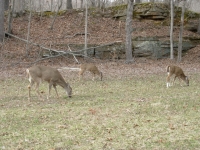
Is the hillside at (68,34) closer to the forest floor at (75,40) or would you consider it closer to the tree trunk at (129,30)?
the forest floor at (75,40)

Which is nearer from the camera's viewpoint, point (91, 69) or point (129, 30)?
point (91, 69)

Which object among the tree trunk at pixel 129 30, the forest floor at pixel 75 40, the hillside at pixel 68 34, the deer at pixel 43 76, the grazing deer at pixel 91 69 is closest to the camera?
the deer at pixel 43 76

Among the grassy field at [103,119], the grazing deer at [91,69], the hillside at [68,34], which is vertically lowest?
the grassy field at [103,119]

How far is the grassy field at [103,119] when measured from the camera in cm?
855

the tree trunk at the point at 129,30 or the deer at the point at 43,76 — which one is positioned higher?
the tree trunk at the point at 129,30

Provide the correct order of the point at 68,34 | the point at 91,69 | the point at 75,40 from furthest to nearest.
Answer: the point at 68,34 < the point at 75,40 < the point at 91,69

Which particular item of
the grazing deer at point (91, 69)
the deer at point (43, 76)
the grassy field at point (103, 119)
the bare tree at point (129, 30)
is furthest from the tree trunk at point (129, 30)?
the deer at point (43, 76)

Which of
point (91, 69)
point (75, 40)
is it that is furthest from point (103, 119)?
point (75, 40)

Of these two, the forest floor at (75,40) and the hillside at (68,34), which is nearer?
the forest floor at (75,40)

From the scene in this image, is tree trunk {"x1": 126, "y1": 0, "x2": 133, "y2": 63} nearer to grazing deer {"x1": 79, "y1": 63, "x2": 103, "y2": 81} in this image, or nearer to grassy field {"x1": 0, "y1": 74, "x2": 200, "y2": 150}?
grazing deer {"x1": 79, "y1": 63, "x2": 103, "y2": 81}

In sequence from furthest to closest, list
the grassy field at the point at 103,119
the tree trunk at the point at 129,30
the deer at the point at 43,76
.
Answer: the tree trunk at the point at 129,30
the deer at the point at 43,76
the grassy field at the point at 103,119

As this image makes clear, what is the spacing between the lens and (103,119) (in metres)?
10.7

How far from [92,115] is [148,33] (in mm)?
21797

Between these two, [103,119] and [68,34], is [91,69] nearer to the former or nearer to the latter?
[103,119]
